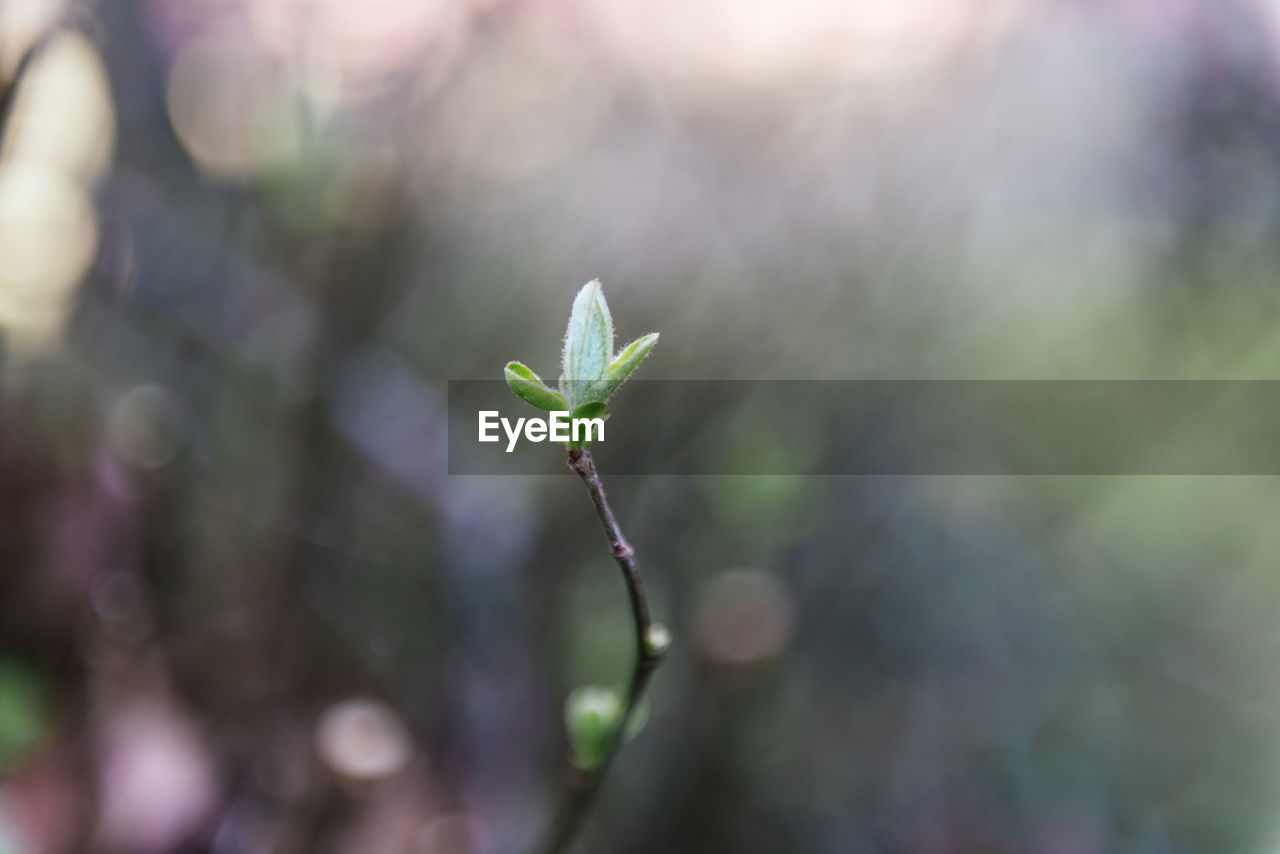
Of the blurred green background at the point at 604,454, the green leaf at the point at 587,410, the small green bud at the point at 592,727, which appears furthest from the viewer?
the blurred green background at the point at 604,454

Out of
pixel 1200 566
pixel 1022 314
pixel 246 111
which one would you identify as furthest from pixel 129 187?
pixel 1200 566

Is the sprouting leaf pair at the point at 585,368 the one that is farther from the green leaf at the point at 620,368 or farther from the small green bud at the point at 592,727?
the small green bud at the point at 592,727

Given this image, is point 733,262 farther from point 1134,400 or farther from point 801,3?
point 1134,400

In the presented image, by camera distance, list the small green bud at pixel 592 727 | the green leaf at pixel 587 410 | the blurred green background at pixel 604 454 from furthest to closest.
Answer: the blurred green background at pixel 604 454 → the small green bud at pixel 592 727 → the green leaf at pixel 587 410

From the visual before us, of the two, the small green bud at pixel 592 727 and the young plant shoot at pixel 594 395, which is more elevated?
the young plant shoot at pixel 594 395

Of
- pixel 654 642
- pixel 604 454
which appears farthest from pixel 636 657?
pixel 604 454

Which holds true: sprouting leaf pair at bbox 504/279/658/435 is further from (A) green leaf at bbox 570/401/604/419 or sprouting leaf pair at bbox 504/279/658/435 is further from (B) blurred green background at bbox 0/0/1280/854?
(B) blurred green background at bbox 0/0/1280/854

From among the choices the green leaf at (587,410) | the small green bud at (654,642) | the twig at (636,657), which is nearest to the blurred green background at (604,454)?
the twig at (636,657)

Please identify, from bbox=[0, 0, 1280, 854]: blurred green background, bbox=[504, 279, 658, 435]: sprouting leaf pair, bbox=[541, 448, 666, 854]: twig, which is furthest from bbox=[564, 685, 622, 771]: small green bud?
bbox=[0, 0, 1280, 854]: blurred green background
